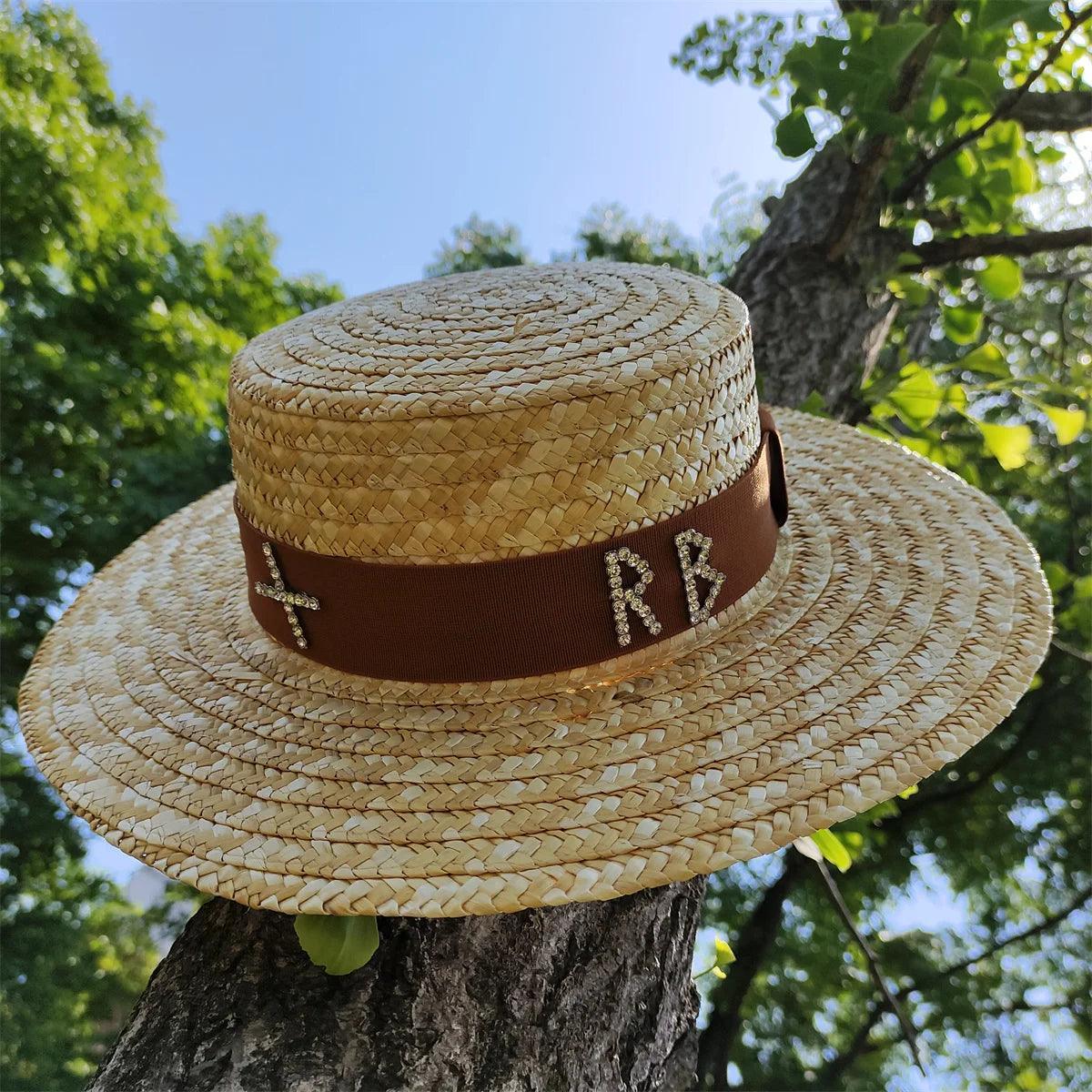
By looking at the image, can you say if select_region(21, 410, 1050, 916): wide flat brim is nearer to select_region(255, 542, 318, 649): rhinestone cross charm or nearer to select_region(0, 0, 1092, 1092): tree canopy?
select_region(255, 542, 318, 649): rhinestone cross charm

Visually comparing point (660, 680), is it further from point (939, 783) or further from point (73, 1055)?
point (939, 783)

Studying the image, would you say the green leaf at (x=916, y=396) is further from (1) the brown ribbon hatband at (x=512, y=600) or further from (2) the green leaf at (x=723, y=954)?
A: (2) the green leaf at (x=723, y=954)

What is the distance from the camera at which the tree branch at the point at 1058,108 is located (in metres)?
1.88

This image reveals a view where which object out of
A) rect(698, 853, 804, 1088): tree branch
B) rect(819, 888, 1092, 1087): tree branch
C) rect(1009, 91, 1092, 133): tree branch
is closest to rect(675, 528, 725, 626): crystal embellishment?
rect(1009, 91, 1092, 133): tree branch

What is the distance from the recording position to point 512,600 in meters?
0.87

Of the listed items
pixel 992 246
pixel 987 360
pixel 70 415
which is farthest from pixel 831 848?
pixel 70 415

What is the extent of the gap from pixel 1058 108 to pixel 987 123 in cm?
58

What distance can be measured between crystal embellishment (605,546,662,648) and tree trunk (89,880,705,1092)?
0.35 m

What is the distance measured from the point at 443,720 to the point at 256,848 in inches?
8.6

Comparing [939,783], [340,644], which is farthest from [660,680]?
[939,783]

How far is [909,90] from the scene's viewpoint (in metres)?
1.53

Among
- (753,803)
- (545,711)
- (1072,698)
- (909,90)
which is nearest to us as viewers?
(753,803)

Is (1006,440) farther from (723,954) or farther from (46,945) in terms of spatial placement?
(46,945)

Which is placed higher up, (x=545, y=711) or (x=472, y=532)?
(x=472, y=532)
